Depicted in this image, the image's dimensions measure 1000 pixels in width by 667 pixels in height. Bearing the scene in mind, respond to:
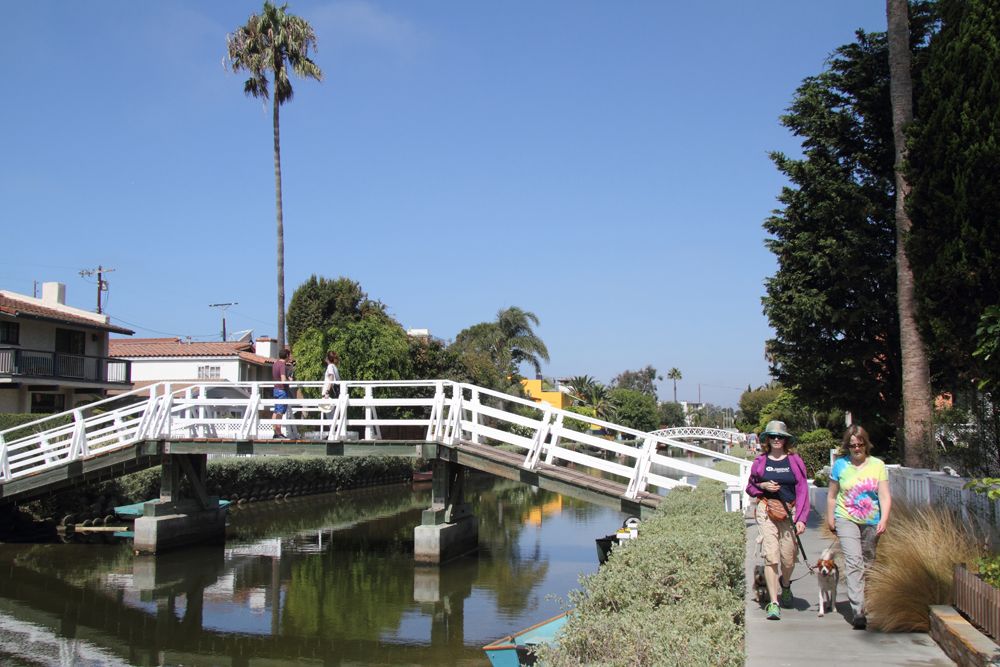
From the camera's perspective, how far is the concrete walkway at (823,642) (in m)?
6.34

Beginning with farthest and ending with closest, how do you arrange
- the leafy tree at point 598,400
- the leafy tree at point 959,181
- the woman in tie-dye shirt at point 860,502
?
the leafy tree at point 598,400
the leafy tree at point 959,181
the woman in tie-dye shirt at point 860,502

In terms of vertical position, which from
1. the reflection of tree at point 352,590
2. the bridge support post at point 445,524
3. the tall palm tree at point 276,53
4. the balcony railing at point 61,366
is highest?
the tall palm tree at point 276,53

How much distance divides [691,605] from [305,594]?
1196 centimetres

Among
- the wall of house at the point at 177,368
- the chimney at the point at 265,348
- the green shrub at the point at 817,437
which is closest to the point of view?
the green shrub at the point at 817,437

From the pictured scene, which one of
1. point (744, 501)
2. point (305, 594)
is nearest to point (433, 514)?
point (305, 594)

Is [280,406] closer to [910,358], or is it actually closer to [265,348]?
[910,358]

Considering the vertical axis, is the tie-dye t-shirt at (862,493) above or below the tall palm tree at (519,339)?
below

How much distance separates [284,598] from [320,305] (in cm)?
3885

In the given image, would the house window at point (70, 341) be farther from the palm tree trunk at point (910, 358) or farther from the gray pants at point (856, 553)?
the gray pants at point (856, 553)

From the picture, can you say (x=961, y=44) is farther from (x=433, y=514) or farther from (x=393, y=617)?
(x=433, y=514)

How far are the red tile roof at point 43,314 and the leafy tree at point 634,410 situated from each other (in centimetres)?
7061

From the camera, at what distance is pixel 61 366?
3538cm

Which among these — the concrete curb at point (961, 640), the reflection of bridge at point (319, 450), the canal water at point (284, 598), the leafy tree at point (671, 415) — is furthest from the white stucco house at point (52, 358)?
the leafy tree at point (671, 415)

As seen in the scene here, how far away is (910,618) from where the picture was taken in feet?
23.6
